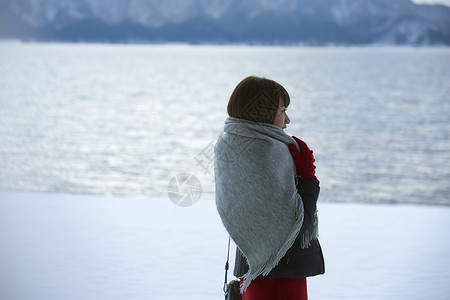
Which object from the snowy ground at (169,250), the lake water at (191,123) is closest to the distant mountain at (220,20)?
the lake water at (191,123)

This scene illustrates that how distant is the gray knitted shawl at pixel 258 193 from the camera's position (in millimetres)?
1494

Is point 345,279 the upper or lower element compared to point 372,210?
lower

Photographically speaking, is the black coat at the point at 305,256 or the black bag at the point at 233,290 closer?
the black coat at the point at 305,256

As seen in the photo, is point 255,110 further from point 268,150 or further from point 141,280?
point 141,280

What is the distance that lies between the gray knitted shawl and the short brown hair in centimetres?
2

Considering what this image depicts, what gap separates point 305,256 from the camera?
5.15 ft

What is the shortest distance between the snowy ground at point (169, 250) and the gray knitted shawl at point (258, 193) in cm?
145

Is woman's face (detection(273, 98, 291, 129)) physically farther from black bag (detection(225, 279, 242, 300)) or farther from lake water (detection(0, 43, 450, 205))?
lake water (detection(0, 43, 450, 205))

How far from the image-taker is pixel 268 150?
4.87 feet

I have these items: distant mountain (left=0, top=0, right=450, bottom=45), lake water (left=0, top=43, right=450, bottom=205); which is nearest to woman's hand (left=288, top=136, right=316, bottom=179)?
lake water (left=0, top=43, right=450, bottom=205)

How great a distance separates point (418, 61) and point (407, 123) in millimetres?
33288

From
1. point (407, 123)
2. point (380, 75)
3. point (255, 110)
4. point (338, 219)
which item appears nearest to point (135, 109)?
point (407, 123)

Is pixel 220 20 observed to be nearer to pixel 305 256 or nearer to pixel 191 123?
pixel 191 123

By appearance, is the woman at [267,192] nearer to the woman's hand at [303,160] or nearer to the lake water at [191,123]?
the woman's hand at [303,160]
